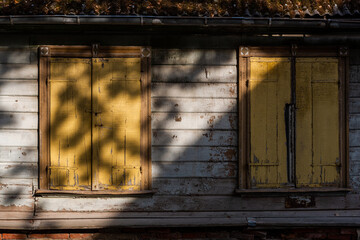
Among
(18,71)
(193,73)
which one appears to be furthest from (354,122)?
(18,71)

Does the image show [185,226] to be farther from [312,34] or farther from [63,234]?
[312,34]

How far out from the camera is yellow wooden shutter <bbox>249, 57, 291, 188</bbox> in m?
3.95

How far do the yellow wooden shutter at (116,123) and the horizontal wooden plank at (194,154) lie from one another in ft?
0.93

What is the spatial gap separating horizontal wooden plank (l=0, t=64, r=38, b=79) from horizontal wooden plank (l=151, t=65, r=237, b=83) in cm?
153

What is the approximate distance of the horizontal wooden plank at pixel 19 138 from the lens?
3.90 meters

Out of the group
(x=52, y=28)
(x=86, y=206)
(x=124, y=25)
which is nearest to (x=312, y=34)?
(x=124, y=25)

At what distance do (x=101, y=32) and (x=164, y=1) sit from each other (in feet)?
2.97

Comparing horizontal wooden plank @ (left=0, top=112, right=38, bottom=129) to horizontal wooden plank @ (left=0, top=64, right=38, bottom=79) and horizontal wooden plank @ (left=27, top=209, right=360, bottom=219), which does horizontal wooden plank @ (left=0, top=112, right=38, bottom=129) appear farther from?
horizontal wooden plank @ (left=27, top=209, right=360, bottom=219)

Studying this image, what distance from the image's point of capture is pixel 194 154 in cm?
397

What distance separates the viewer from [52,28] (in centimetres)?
377

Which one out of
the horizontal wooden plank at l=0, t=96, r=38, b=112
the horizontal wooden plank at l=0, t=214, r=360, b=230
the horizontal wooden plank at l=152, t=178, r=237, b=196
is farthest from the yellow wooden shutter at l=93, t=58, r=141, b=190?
the horizontal wooden plank at l=0, t=96, r=38, b=112

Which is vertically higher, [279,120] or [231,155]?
[279,120]

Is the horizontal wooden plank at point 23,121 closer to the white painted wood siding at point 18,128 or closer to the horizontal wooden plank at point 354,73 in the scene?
the white painted wood siding at point 18,128

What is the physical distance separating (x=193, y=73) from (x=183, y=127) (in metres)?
0.72
